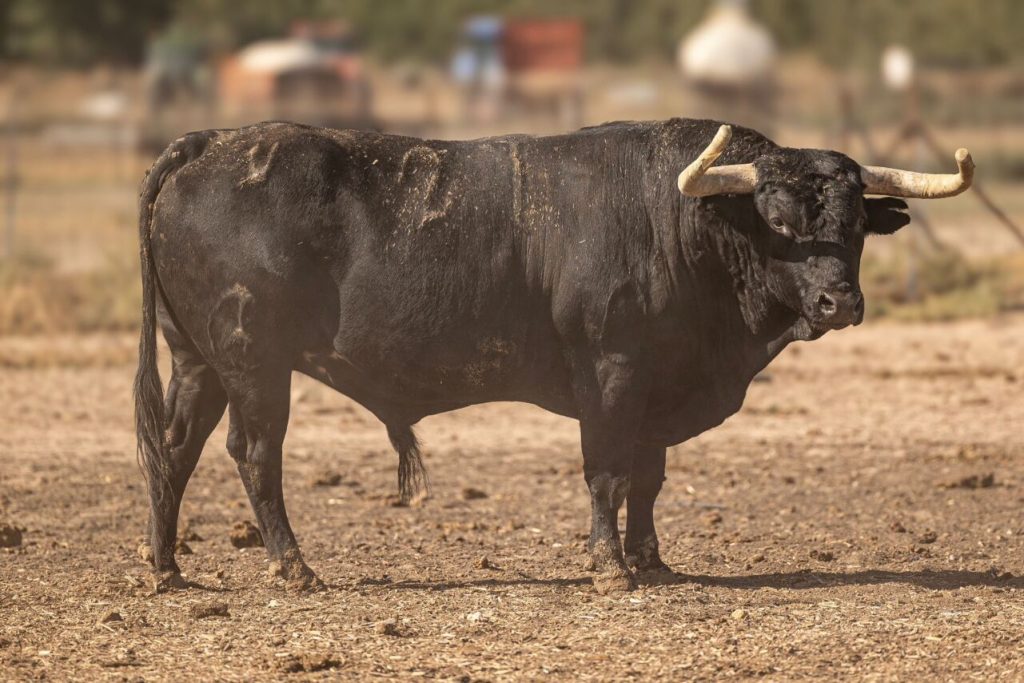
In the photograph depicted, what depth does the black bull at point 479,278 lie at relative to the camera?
6.93 meters

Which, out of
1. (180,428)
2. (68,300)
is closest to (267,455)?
Answer: (180,428)

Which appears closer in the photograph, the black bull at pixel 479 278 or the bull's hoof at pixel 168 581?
the black bull at pixel 479 278

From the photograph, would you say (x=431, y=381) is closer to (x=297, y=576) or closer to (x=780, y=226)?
(x=297, y=576)

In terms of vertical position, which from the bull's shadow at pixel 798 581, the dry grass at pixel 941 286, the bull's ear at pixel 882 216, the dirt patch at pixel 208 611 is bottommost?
the dirt patch at pixel 208 611

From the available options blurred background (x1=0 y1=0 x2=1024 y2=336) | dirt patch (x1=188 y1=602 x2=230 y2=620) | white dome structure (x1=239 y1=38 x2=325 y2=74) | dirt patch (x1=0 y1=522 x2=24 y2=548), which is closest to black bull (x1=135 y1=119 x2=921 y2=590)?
dirt patch (x1=188 y1=602 x2=230 y2=620)

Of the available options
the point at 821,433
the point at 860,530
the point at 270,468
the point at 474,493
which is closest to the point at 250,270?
the point at 270,468

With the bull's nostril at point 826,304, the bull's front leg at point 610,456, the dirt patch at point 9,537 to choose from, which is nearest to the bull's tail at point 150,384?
the dirt patch at point 9,537

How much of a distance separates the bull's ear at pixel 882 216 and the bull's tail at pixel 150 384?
286cm

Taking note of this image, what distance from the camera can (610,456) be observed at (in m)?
7.05

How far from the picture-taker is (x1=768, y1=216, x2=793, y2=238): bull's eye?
6672mm

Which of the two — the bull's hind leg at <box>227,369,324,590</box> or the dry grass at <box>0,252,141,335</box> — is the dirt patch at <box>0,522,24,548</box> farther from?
the dry grass at <box>0,252,141,335</box>

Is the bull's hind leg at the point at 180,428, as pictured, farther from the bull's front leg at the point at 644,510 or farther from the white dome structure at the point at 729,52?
the white dome structure at the point at 729,52

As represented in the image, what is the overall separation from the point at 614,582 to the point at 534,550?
1022 mm

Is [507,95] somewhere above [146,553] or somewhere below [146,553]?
→ above
